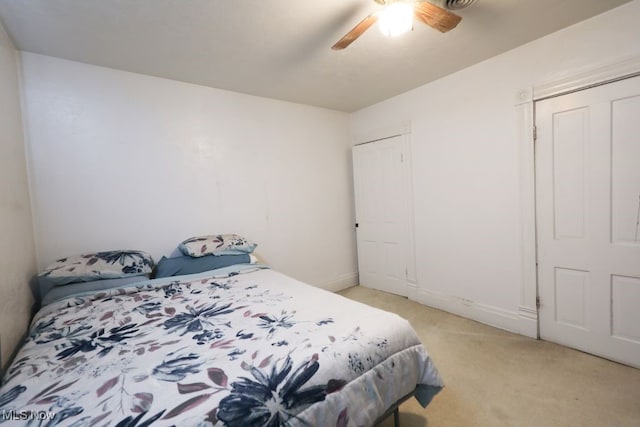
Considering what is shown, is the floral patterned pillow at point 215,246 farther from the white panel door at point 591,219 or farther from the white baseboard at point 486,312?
the white panel door at point 591,219

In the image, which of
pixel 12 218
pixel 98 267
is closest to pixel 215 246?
pixel 98 267

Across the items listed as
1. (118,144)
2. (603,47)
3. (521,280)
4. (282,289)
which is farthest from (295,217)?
(603,47)

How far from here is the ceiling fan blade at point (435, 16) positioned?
141 cm

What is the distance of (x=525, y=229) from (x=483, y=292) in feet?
2.37

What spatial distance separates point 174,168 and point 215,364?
208cm

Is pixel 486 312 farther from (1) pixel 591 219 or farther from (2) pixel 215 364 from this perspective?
(2) pixel 215 364

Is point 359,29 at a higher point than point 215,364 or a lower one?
higher

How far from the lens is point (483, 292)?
261cm

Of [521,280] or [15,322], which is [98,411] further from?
[521,280]

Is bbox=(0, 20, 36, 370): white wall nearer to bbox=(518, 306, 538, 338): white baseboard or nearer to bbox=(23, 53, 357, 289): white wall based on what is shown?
bbox=(23, 53, 357, 289): white wall

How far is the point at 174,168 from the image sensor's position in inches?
101

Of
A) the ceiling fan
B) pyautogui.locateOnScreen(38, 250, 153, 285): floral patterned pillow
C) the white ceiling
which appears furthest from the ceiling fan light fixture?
pyautogui.locateOnScreen(38, 250, 153, 285): floral patterned pillow

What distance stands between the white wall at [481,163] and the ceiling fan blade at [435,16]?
1203mm

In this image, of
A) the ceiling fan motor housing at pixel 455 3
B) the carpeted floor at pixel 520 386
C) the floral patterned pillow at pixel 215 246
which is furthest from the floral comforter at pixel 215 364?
the ceiling fan motor housing at pixel 455 3
